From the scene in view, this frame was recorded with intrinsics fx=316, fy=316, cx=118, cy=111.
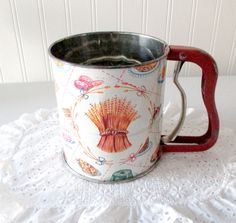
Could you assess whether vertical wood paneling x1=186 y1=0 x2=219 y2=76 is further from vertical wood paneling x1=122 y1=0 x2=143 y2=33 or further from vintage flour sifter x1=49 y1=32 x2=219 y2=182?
vintage flour sifter x1=49 y1=32 x2=219 y2=182

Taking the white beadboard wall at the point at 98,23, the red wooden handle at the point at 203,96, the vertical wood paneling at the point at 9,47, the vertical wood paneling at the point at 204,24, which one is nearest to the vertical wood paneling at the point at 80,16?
the white beadboard wall at the point at 98,23

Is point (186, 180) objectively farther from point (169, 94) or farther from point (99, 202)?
point (169, 94)

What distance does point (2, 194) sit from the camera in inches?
16.0

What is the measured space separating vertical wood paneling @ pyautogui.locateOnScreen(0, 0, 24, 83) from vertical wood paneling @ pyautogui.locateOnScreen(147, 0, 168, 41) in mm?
311

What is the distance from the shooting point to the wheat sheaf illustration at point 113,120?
0.38m

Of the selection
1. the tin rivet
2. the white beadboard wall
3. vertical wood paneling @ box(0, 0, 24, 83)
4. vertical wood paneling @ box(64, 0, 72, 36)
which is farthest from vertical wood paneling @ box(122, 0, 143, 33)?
the tin rivet

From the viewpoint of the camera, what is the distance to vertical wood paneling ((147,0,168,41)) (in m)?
0.72

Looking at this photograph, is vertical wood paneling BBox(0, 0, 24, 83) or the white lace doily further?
A: vertical wood paneling BBox(0, 0, 24, 83)

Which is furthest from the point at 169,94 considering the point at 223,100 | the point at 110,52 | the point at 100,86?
the point at 100,86

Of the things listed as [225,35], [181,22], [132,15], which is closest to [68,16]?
[132,15]

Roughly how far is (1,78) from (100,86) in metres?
0.51

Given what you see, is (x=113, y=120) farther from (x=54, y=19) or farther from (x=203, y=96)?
(x=54, y=19)

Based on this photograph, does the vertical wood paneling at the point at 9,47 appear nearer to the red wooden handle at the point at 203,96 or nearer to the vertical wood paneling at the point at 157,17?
the vertical wood paneling at the point at 157,17

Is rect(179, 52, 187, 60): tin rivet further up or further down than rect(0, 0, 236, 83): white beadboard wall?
further up
